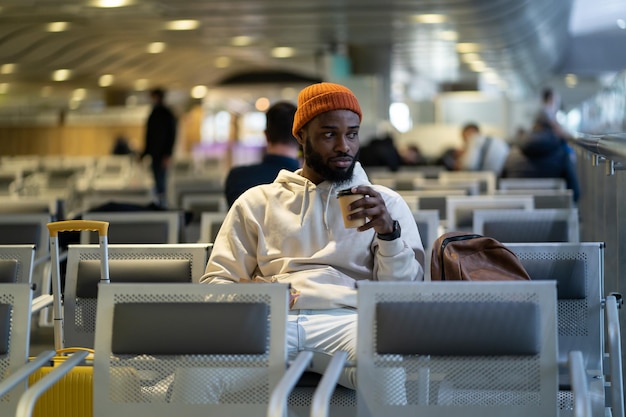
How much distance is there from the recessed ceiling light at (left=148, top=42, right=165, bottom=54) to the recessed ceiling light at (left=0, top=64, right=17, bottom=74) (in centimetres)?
401

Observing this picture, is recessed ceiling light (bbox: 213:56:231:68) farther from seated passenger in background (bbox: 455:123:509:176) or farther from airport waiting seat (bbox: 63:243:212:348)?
airport waiting seat (bbox: 63:243:212:348)

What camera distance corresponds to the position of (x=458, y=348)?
11.0 feet

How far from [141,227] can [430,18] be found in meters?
12.5

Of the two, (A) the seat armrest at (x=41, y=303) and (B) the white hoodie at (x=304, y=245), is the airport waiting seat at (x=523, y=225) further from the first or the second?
(A) the seat armrest at (x=41, y=303)

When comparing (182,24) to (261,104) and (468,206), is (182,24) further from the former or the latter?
(261,104)

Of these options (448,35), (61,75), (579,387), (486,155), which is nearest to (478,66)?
(448,35)

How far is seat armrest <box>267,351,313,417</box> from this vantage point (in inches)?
113

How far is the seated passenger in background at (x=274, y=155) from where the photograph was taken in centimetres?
646

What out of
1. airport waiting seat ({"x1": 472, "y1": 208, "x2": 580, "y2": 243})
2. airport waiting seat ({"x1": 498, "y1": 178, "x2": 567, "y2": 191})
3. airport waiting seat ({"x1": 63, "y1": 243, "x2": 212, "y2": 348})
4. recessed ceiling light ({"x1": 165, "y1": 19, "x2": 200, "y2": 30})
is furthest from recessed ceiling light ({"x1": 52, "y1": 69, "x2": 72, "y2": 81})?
airport waiting seat ({"x1": 63, "y1": 243, "x2": 212, "y2": 348})

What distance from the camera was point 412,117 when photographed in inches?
1777

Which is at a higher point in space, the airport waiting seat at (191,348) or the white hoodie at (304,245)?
the white hoodie at (304,245)

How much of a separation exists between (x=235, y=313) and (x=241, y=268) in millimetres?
913

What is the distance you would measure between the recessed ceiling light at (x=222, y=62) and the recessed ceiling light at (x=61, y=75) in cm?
384

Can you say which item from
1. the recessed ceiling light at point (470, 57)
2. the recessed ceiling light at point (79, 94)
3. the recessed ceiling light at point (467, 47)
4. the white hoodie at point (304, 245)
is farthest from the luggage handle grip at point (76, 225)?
the recessed ceiling light at point (79, 94)
